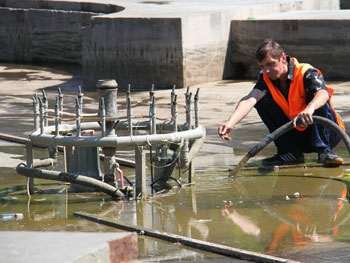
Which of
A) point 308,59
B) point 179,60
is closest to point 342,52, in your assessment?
point 308,59

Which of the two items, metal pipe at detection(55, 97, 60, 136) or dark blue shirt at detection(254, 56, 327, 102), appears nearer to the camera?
metal pipe at detection(55, 97, 60, 136)

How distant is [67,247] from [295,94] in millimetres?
4151

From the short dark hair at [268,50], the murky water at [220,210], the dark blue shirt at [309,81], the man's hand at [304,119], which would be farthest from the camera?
the dark blue shirt at [309,81]

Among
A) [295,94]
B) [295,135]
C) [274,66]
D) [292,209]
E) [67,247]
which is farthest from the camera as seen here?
[295,135]

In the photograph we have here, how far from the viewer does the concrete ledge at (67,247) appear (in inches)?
233

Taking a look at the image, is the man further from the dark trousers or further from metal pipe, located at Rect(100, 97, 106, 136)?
metal pipe, located at Rect(100, 97, 106, 136)

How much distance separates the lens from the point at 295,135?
10141 millimetres

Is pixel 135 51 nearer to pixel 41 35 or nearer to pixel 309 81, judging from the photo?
pixel 41 35

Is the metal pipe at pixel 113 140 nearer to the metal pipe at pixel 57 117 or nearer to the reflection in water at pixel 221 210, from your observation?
the metal pipe at pixel 57 117

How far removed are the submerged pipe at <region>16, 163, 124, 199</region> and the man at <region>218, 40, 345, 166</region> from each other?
1.26 metres

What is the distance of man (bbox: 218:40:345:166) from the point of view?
9.47 metres

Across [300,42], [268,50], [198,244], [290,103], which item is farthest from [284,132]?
[300,42]

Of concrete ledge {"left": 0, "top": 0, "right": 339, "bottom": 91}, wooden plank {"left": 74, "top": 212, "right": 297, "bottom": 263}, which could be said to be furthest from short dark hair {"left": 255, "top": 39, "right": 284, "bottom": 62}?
concrete ledge {"left": 0, "top": 0, "right": 339, "bottom": 91}

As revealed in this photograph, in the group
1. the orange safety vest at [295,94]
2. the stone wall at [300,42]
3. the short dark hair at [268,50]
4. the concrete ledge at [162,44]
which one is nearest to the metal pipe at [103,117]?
the short dark hair at [268,50]
